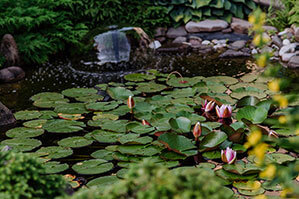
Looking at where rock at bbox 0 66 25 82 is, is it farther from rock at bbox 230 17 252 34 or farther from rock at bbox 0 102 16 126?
rock at bbox 230 17 252 34

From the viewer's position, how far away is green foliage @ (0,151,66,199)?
1.36 meters

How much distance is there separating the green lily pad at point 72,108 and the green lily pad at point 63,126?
10.1 inches

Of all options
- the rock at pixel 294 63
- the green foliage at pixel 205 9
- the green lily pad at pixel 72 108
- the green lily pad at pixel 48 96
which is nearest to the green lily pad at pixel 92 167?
the green lily pad at pixel 72 108

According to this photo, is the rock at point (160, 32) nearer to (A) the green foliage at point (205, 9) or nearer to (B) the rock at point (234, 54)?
(A) the green foliage at point (205, 9)

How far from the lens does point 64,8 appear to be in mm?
7547

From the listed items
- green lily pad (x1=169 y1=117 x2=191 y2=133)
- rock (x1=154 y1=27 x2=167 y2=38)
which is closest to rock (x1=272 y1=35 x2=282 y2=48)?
rock (x1=154 y1=27 x2=167 y2=38)

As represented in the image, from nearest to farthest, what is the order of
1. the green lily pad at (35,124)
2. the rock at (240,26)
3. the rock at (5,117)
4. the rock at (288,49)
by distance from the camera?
the green lily pad at (35,124)
the rock at (5,117)
the rock at (288,49)
the rock at (240,26)

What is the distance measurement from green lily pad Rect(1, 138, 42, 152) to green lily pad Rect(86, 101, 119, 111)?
0.86 meters

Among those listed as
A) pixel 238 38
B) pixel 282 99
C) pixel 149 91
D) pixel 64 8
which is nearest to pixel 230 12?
pixel 238 38

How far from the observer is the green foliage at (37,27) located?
6207mm

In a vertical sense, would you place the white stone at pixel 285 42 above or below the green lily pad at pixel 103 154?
above

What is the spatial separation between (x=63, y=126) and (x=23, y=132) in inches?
14.5

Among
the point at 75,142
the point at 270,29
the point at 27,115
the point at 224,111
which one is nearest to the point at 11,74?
the point at 27,115

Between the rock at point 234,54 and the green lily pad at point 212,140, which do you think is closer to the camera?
the green lily pad at point 212,140
